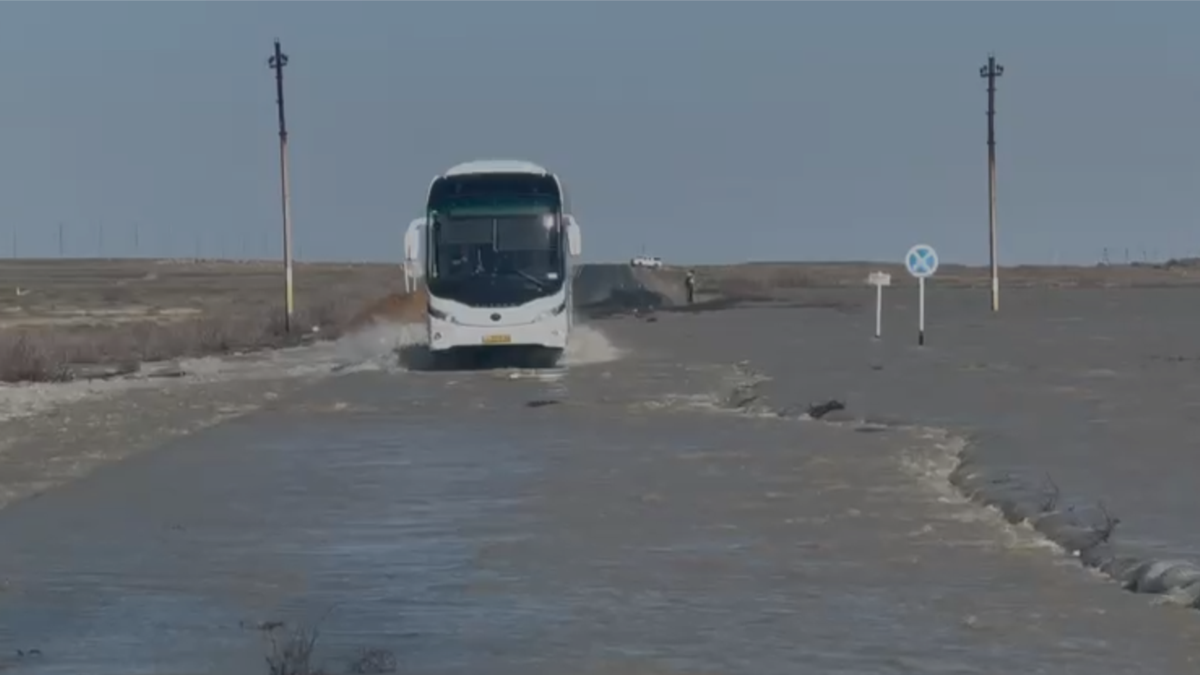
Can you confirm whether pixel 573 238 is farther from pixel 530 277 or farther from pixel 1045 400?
pixel 1045 400

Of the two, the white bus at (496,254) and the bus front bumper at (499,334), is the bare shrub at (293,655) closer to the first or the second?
the white bus at (496,254)

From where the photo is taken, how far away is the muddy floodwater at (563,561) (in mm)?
10133

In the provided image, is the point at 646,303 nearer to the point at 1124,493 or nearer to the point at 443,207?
the point at 443,207

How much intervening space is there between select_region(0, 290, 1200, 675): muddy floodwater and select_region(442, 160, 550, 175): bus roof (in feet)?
35.1

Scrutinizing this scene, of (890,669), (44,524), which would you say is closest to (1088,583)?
(890,669)

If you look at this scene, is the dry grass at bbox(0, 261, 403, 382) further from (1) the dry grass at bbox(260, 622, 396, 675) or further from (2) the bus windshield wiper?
(1) the dry grass at bbox(260, 622, 396, 675)

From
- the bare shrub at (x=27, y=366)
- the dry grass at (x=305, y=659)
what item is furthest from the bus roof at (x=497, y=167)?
the dry grass at (x=305, y=659)

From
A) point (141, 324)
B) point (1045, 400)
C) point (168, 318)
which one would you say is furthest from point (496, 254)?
point (168, 318)

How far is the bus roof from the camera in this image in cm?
3475

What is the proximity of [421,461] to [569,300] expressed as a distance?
15768 millimetres

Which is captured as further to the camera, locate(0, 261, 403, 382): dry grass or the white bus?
locate(0, 261, 403, 382): dry grass

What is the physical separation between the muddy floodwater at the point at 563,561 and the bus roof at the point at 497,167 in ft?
35.1

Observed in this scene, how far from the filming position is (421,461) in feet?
67.1

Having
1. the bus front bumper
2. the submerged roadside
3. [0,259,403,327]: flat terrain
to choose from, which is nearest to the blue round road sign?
the submerged roadside
